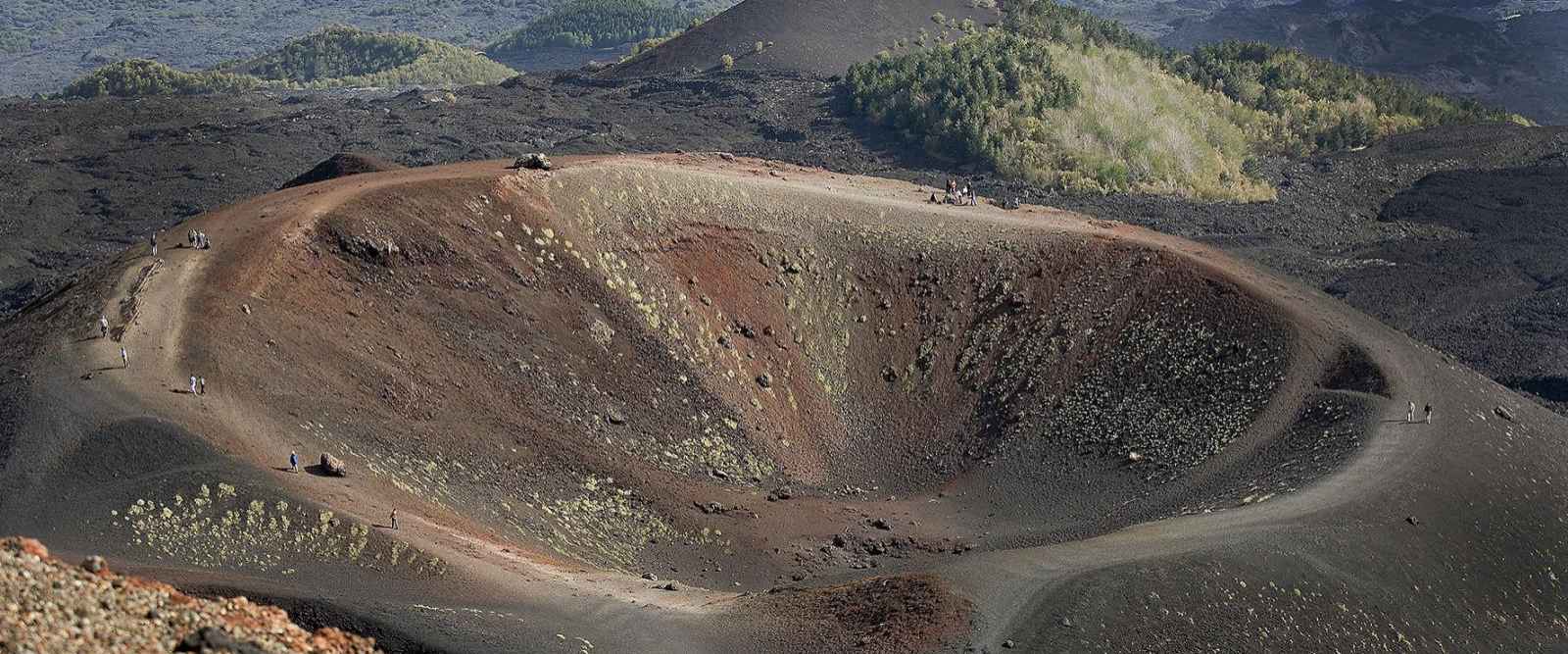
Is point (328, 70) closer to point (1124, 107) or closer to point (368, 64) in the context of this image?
point (368, 64)

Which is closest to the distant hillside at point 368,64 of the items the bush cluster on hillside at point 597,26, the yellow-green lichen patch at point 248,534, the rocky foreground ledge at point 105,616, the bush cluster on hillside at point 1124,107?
the bush cluster on hillside at point 597,26

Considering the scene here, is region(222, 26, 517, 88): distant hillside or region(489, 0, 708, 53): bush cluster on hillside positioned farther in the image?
region(489, 0, 708, 53): bush cluster on hillside

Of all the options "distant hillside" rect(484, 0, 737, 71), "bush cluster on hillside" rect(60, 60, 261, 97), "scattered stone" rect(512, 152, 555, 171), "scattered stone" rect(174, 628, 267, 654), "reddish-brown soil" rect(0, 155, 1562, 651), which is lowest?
"distant hillside" rect(484, 0, 737, 71)

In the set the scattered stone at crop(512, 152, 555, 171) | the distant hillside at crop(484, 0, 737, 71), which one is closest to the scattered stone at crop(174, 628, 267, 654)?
the scattered stone at crop(512, 152, 555, 171)

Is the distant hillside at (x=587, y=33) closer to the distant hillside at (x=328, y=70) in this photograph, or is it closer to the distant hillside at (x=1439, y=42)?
the distant hillside at (x=328, y=70)

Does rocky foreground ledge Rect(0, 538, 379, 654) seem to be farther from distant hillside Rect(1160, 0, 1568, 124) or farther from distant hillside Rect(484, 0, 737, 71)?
distant hillside Rect(484, 0, 737, 71)

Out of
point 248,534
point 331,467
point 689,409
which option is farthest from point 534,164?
point 248,534

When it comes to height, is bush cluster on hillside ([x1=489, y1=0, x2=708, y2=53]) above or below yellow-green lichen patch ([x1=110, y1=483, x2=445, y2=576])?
below
